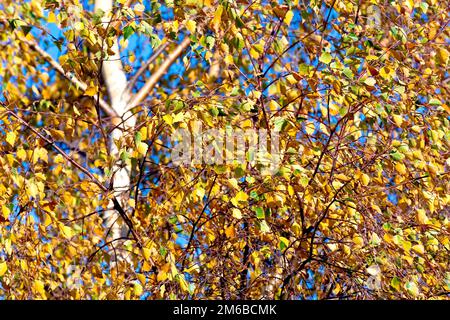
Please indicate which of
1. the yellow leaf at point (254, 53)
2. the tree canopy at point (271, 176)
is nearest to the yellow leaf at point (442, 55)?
the tree canopy at point (271, 176)

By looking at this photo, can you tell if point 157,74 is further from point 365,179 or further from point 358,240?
point 358,240

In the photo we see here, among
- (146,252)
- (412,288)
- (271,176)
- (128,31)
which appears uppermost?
(128,31)

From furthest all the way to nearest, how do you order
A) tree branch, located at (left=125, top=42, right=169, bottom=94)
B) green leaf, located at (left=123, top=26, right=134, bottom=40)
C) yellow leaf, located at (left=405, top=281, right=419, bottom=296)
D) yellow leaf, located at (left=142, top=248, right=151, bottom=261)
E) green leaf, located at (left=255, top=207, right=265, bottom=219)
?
tree branch, located at (left=125, top=42, right=169, bottom=94), yellow leaf, located at (left=142, top=248, right=151, bottom=261), green leaf, located at (left=123, top=26, right=134, bottom=40), green leaf, located at (left=255, top=207, right=265, bottom=219), yellow leaf, located at (left=405, top=281, right=419, bottom=296)

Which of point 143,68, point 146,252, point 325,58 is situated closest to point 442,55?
point 325,58

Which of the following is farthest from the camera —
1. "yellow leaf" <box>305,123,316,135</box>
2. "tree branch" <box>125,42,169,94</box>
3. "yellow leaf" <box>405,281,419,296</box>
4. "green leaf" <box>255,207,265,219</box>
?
"tree branch" <box>125,42,169,94</box>

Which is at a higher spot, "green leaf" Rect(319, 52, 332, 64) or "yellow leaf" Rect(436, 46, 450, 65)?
"yellow leaf" Rect(436, 46, 450, 65)

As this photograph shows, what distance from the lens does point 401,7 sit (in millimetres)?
4379

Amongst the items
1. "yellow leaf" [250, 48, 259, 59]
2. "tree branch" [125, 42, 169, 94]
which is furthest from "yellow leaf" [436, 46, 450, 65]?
"tree branch" [125, 42, 169, 94]

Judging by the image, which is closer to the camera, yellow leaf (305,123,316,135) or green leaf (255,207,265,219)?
green leaf (255,207,265,219)

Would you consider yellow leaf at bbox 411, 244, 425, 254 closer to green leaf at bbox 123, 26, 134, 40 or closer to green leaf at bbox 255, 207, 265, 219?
green leaf at bbox 255, 207, 265, 219

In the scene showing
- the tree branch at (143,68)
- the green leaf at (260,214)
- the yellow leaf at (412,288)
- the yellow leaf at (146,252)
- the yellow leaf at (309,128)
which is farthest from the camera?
the tree branch at (143,68)

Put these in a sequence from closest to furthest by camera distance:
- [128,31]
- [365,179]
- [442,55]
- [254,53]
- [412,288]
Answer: [412,288], [128,31], [365,179], [254,53], [442,55]

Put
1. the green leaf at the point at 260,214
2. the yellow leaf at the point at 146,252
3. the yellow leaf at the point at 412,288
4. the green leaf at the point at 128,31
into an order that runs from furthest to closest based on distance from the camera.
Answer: the yellow leaf at the point at 146,252 < the green leaf at the point at 128,31 < the green leaf at the point at 260,214 < the yellow leaf at the point at 412,288

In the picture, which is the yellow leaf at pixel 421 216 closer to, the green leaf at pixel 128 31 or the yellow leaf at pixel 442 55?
the yellow leaf at pixel 442 55
